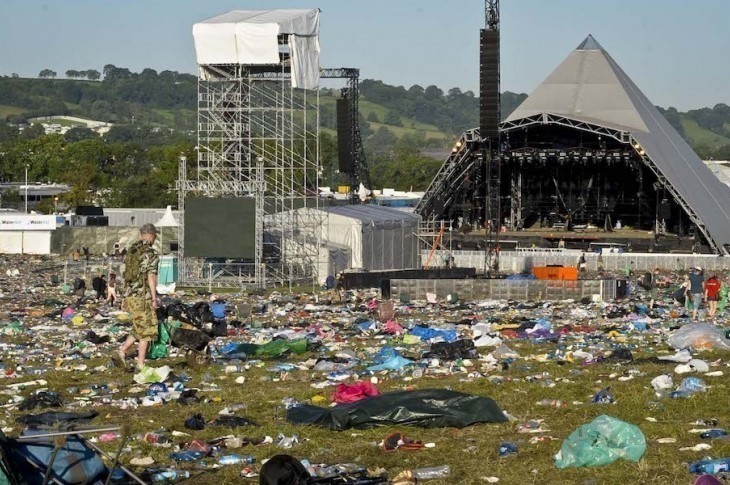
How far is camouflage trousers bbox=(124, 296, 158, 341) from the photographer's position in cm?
1382

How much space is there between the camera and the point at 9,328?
69.4 ft

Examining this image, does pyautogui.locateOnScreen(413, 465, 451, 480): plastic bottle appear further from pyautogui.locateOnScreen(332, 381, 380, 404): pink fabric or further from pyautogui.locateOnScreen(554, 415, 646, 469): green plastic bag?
pyautogui.locateOnScreen(332, 381, 380, 404): pink fabric

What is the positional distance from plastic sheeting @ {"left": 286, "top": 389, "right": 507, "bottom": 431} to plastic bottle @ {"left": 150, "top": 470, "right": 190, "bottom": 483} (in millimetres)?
1790

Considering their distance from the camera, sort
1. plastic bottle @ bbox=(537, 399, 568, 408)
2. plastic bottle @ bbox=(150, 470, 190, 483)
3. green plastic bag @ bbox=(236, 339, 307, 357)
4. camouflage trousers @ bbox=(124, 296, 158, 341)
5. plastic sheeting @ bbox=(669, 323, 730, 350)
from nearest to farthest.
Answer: plastic bottle @ bbox=(150, 470, 190, 483) → plastic bottle @ bbox=(537, 399, 568, 408) → camouflage trousers @ bbox=(124, 296, 158, 341) → green plastic bag @ bbox=(236, 339, 307, 357) → plastic sheeting @ bbox=(669, 323, 730, 350)

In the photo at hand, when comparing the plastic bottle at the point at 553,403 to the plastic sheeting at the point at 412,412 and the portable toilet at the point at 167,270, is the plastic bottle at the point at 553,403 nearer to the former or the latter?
the plastic sheeting at the point at 412,412

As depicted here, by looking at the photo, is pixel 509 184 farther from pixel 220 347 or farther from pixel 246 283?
pixel 220 347

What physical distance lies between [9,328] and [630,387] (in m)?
11.5

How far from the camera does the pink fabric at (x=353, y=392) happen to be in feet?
39.7

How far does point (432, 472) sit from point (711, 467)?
5.85 ft

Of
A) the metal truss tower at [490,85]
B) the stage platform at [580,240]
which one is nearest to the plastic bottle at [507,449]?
the metal truss tower at [490,85]

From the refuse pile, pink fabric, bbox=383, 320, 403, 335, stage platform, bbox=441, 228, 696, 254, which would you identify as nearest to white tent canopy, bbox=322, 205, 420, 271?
A: stage platform, bbox=441, 228, 696, 254

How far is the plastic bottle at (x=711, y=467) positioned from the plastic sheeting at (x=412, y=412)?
2235mm

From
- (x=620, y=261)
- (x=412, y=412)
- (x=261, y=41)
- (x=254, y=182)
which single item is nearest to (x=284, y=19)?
(x=261, y=41)

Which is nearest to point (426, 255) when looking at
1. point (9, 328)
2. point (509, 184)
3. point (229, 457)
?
point (509, 184)
